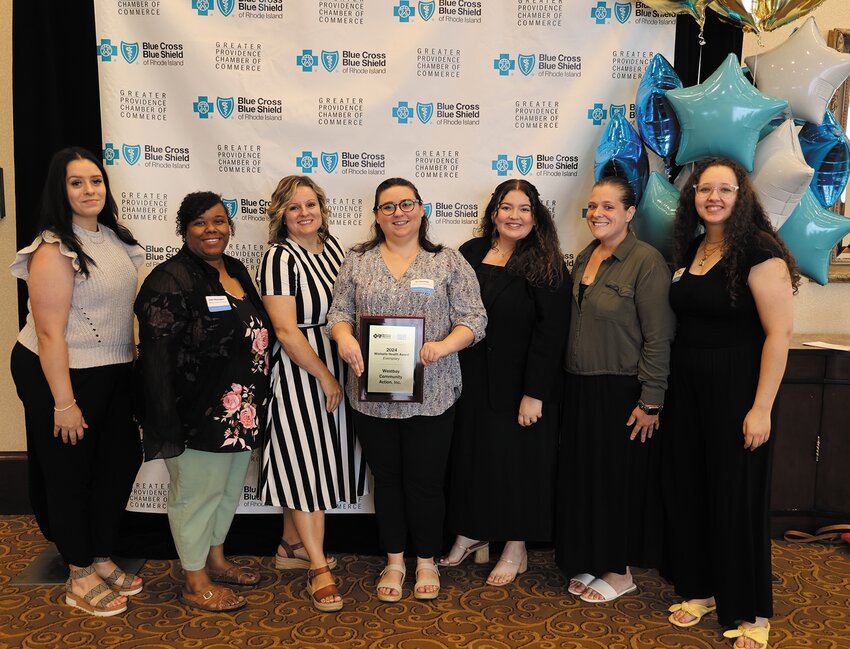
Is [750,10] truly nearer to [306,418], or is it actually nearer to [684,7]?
[684,7]

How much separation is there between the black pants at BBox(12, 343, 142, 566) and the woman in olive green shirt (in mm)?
1711

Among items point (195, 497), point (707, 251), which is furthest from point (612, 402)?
point (195, 497)

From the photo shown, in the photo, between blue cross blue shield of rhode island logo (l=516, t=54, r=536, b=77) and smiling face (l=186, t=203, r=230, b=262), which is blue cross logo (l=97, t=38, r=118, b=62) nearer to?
smiling face (l=186, t=203, r=230, b=262)

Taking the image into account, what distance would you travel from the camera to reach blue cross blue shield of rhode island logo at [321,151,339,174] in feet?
9.67

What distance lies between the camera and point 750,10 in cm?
258

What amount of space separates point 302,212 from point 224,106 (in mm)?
762

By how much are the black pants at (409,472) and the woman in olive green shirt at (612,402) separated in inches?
19.6

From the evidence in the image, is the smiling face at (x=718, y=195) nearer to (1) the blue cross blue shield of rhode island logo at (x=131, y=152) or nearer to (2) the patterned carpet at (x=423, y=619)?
(2) the patterned carpet at (x=423, y=619)

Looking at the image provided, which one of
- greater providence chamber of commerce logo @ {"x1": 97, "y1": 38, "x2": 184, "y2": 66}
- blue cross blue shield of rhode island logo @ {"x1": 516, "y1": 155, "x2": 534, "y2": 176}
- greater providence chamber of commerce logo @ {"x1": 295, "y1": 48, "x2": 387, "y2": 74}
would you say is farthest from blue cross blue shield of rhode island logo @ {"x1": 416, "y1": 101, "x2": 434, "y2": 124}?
greater providence chamber of commerce logo @ {"x1": 97, "y1": 38, "x2": 184, "y2": 66}

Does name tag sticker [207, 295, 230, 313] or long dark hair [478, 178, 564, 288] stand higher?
long dark hair [478, 178, 564, 288]

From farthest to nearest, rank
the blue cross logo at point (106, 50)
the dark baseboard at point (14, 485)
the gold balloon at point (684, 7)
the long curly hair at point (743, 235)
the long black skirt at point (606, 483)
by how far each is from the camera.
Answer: the dark baseboard at point (14, 485) < the blue cross logo at point (106, 50) < the gold balloon at point (684, 7) < the long black skirt at point (606, 483) < the long curly hair at point (743, 235)

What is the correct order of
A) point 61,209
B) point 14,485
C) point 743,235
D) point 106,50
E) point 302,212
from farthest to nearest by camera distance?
point 14,485 → point 106,50 → point 302,212 → point 61,209 → point 743,235

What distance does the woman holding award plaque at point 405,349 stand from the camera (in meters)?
2.32

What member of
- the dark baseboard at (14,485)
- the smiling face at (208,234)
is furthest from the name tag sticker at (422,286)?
the dark baseboard at (14,485)
